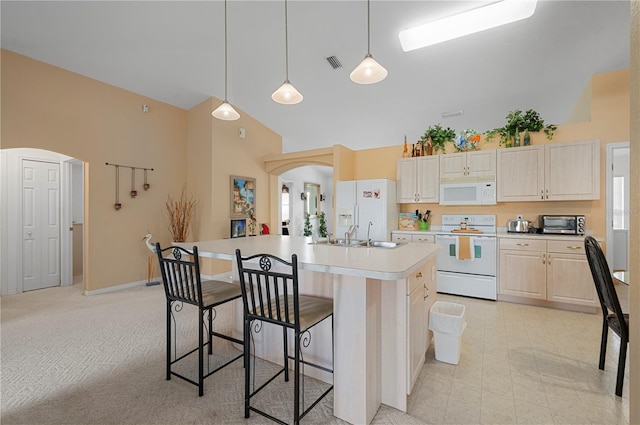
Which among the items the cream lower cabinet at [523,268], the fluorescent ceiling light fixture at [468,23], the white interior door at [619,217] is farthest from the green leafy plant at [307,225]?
the white interior door at [619,217]

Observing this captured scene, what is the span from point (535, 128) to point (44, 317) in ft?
21.2

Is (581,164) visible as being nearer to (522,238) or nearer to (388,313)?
(522,238)

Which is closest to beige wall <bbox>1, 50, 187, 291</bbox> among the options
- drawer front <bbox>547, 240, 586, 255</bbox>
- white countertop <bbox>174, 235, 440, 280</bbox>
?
white countertop <bbox>174, 235, 440, 280</bbox>

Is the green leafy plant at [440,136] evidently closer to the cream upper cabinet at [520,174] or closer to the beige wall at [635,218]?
the cream upper cabinet at [520,174]

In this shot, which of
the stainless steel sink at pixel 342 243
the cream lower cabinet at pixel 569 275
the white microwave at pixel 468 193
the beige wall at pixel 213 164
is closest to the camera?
the stainless steel sink at pixel 342 243

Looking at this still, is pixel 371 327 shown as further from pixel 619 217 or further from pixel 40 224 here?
pixel 619 217

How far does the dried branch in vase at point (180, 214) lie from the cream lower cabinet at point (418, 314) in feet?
13.6

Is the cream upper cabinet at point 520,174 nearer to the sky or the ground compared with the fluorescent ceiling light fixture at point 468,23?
nearer to the ground

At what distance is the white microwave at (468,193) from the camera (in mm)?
4125

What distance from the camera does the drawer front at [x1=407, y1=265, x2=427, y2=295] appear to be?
1.82 m

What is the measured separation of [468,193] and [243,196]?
3.87 metres

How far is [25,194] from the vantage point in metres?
4.46

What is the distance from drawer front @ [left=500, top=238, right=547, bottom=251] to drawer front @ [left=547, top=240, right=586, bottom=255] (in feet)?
0.22

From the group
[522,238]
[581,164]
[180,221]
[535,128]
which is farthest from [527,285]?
[180,221]
